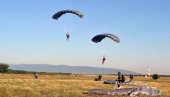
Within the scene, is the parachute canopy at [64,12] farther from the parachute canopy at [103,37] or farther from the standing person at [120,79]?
the standing person at [120,79]

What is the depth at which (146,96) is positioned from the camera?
4428 cm

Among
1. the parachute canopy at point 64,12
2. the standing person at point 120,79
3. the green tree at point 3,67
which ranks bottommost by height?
the standing person at point 120,79

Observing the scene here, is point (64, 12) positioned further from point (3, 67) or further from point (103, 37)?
point (3, 67)

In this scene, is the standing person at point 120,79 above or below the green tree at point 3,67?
below

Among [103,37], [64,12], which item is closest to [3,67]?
[64,12]

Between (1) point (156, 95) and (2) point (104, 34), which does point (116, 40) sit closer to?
(2) point (104, 34)

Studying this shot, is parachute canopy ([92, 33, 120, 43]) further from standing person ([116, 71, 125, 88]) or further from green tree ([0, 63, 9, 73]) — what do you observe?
green tree ([0, 63, 9, 73])

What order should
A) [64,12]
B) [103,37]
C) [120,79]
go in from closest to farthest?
[103,37], [64,12], [120,79]

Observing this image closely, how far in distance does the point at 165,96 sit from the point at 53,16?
1707cm

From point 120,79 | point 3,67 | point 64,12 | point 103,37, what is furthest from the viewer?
A: point 3,67

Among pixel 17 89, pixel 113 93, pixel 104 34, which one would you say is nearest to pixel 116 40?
pixel 104 34

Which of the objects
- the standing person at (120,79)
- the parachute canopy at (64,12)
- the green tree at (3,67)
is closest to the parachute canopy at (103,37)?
the parachute canopy at (64,12)

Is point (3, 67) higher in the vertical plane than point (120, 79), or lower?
higher

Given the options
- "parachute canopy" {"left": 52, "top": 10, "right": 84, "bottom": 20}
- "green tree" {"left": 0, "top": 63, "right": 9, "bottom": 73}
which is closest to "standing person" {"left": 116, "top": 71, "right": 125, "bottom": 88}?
"parachute canopy" {"left": 52, "top": 10, "right": 84, "bottom": 20}
